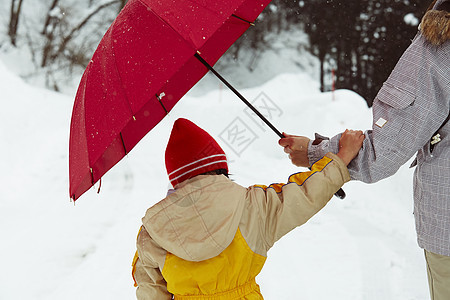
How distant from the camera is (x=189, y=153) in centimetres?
196

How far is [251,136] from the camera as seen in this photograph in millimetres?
10242

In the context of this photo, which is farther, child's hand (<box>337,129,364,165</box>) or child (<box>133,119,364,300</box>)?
child's hand (<box>337,129,364,165</box>)

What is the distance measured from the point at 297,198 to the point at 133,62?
887 millimetres

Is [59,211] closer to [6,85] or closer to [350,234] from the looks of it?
[350,234]

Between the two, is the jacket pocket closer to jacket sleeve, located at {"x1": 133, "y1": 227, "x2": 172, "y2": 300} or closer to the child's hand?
the child's hand

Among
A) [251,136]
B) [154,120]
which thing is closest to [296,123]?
[251,136]

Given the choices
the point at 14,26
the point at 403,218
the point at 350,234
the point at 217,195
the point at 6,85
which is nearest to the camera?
the point at 217,195

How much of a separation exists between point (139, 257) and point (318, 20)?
42.8 ft

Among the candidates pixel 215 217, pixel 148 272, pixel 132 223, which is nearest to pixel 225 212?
pixel 215 217

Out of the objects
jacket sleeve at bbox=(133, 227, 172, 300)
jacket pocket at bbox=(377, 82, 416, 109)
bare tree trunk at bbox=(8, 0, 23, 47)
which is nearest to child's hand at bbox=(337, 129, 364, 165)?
jacket pocket at bbox=(377, 82, 416, 109)

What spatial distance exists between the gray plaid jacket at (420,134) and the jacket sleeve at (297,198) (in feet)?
0.37

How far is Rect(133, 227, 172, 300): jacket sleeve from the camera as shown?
1.94 meters

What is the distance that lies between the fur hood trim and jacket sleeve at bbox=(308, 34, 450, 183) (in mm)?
37

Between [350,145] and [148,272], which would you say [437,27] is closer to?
[350,145]
